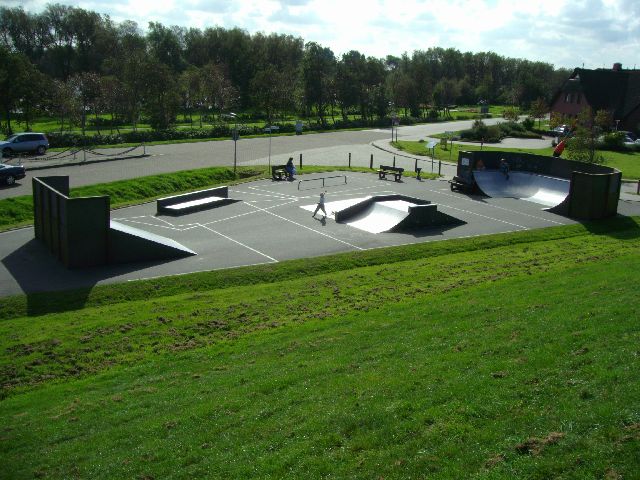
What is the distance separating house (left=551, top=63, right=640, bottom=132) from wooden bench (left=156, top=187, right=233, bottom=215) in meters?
54.7

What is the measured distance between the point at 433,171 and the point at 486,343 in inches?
1341

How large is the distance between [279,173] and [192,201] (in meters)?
9.38

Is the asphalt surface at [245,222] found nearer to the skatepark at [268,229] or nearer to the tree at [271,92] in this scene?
the skatepark at [268,229]

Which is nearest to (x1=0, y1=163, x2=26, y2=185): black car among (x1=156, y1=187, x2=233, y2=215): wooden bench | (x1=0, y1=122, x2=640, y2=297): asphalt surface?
(x1=0, y1=122, x2=640, y2=297): asphalt surface

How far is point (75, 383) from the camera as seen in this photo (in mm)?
12734

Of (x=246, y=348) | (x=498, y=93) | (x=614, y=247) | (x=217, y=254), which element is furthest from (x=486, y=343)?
(x=498, y=93)

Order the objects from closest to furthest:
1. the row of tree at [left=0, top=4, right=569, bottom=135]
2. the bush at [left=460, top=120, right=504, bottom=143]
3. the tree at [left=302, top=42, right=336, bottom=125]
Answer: the row of tree at [left=0, top=4, right=569, bottom=135] → the bush at [left=460, top=120, right=504, bottom=143] → the tree at [left=302, top=42, right=336, bottom=125]

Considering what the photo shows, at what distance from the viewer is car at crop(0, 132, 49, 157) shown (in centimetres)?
4338

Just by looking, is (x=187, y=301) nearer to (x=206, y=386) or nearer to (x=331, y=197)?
(x=206, y=386)

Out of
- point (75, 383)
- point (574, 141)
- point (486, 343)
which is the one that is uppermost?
point (574, 141)

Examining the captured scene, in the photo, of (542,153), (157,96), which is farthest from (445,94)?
(157,96)

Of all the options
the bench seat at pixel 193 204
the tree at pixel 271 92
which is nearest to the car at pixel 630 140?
the tree at pixel 271 92

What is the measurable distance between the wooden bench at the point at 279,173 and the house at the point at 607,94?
156 feet

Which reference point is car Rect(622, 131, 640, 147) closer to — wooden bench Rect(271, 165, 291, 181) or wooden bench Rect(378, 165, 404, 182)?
wooden bench Rect(378, 165, 404, 182)
